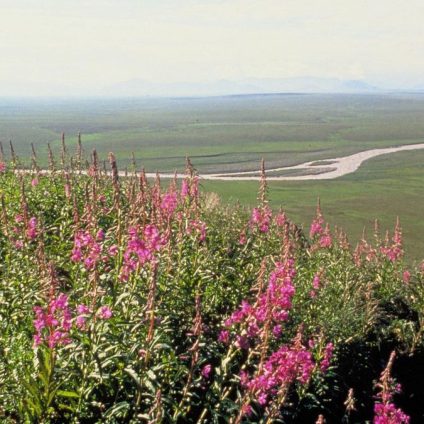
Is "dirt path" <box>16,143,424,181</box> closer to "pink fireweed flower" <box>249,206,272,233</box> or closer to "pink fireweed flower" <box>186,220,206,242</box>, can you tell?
"pink fireweed flower" <box>249,206,272,233</box>

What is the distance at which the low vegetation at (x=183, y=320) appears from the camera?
435 centimetres

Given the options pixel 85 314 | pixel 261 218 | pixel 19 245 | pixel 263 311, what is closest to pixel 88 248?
pixel 85 314

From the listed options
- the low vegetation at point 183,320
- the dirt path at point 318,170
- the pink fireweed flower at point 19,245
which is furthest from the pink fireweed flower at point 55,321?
the dirt path at point 318,170

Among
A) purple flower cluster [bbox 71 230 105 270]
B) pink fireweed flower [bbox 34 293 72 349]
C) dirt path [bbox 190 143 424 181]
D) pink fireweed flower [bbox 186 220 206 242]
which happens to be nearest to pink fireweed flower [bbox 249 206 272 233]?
pink fireweed flower [bbox 186 220 206 242]

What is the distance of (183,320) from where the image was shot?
6.12m

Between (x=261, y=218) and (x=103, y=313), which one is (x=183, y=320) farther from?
(x=261, y=218)

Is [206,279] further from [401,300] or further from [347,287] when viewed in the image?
[401,300]

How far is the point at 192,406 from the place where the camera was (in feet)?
16.7

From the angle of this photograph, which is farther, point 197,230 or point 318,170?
point 318,170

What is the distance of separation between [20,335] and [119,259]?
3.97ft

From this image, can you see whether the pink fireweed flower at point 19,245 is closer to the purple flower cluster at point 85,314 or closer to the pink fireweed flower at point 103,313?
the purple flower cluster at point 85,314

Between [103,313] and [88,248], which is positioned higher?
[88,248]

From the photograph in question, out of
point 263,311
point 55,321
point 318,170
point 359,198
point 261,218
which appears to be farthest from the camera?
point 318,170

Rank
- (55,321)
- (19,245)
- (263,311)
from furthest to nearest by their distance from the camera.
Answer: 1. (19,245)
2. (263,311)
3. (55,321)
